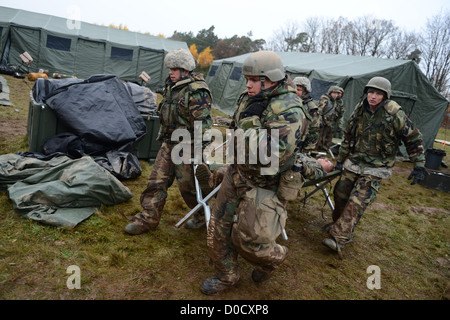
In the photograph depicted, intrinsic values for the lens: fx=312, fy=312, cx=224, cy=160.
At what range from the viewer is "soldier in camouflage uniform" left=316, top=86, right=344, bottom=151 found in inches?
355

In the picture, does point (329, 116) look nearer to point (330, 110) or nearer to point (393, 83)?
point (330, 110)

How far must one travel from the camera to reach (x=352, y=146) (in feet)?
14.3

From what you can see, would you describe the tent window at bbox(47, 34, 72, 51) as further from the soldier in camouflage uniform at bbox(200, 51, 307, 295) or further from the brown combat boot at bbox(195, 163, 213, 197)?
the soldier in camouflage uniform at bbox(200, 51, 307, 295)

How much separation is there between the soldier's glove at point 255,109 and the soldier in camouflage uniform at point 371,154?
2.09 meters

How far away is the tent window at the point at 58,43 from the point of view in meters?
16.2

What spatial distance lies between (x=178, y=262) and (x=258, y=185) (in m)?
1.30

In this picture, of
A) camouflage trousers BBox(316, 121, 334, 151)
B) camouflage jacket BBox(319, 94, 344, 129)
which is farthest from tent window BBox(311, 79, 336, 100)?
camouflage trousers BBox(316, 121, 334, 151)

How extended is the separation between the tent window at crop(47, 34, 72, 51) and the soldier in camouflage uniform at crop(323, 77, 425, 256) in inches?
664

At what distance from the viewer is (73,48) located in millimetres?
16609

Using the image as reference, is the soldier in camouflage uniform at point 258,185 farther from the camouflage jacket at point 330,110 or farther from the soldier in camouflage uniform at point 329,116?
the camouflage jacket at point 330,110

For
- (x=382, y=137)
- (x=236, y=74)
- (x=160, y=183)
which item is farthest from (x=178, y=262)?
(x=236, y=74)

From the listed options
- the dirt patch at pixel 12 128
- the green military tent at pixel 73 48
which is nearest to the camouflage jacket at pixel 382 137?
the dirt patch at pixel 12 128
